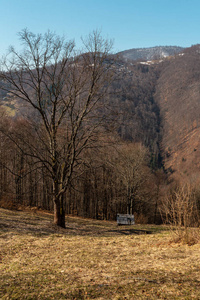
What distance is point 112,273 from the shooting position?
4.47 m

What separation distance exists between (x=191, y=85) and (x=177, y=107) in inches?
1073

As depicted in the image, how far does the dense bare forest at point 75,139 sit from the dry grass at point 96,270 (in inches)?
93.7

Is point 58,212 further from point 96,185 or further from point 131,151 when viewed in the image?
point 96,185

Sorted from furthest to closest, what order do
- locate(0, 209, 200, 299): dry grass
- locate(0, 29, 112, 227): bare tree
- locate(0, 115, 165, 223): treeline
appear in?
locate(0, 115, 165, 223): treeline → locate(0, 29, 112, 227): bare tree → locate(0, 209, 200, 299): dry grass

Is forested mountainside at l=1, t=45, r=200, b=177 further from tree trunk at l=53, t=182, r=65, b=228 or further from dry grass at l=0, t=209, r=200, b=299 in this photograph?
dry grass at l=0, t=209, r=200, b=299

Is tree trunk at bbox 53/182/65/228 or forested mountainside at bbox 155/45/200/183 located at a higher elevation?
forested mountainside at bbox 155/45/200/183

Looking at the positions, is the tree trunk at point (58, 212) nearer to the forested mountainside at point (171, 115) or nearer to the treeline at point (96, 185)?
the treeline at point (96, 185)

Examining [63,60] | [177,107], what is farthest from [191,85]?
[63,60]

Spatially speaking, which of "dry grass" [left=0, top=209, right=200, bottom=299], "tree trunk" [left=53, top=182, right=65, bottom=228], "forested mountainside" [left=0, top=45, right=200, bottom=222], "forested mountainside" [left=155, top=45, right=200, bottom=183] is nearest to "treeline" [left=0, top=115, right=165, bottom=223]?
"forested mountainside" [left=0, top=45, right=200, bottom=222]

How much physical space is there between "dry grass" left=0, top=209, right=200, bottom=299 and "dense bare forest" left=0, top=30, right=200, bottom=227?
2.38m

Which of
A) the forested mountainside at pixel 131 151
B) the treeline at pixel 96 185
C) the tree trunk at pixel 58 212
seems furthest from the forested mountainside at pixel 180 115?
the tree trunk at pixel 58 212

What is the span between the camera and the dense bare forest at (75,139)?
10289 mm

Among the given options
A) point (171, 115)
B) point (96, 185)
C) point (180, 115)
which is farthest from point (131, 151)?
point (171, 115)

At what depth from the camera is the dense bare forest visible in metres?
10.3
